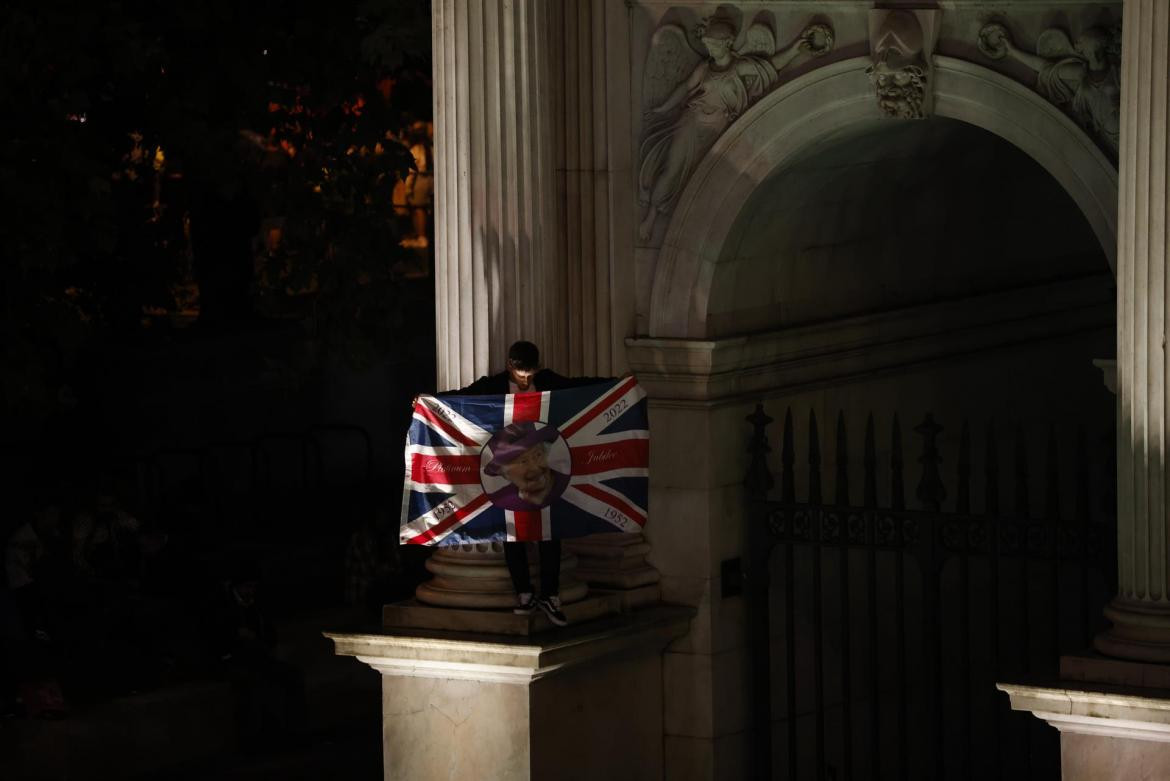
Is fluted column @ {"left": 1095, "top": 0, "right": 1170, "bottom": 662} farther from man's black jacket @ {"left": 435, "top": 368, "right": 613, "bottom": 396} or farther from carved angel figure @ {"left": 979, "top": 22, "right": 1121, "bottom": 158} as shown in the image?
man's black jacket @ {"left": 435, "top": 368, "right": 613, "bottom": 396}

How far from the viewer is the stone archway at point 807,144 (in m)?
16.7

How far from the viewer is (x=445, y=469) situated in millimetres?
Result: 17078

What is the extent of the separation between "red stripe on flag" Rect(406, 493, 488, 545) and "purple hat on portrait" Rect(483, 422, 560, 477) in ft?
0.87

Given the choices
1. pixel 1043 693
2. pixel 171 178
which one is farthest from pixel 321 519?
pixel 1043 693

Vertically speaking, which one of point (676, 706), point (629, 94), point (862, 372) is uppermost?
point (629, 94)

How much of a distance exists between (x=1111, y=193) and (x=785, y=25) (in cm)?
236

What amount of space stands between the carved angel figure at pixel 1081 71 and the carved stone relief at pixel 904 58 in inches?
14.9

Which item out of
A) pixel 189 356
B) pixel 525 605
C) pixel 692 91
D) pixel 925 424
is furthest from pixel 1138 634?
pixel 189 356

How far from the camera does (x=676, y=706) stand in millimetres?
18484

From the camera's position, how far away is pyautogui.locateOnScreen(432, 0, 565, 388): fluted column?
1747 cm

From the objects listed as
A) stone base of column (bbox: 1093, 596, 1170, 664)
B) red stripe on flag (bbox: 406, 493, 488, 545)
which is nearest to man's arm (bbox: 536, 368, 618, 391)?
red stripe on flag (bbox: 406, 493, 488, 545)

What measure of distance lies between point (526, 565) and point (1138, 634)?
3.62 meters

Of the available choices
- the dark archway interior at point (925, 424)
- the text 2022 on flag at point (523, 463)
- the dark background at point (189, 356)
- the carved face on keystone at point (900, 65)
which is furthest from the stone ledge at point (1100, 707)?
the dark background at point (189, 356)

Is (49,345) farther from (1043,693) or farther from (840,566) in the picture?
(1043,693)
